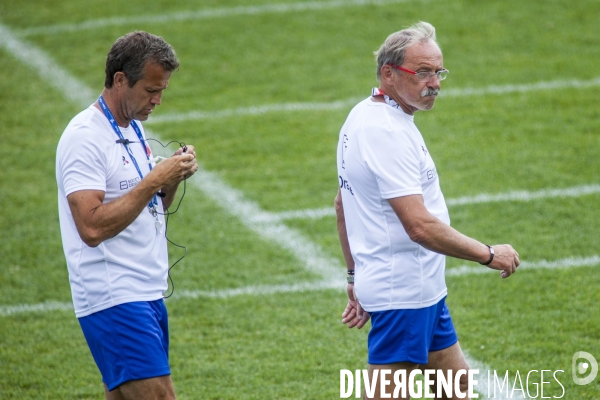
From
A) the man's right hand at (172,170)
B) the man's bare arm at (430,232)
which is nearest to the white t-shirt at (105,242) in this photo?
the man's right hand at (172,170)

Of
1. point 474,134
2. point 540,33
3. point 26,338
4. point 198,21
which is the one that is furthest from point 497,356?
point 198,21

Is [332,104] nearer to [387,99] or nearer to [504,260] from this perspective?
[387,99]

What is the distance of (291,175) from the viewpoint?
810 cm

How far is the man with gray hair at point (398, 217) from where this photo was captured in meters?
3.54

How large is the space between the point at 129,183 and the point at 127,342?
0.67 metres

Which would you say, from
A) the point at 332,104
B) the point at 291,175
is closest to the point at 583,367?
the point at 291,175

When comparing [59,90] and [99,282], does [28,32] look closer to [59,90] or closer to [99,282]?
[59,90]

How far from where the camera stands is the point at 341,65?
1054 centimetres

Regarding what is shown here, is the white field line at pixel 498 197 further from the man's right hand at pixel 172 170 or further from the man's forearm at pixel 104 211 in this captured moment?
the man's forearm at pixel 104 211

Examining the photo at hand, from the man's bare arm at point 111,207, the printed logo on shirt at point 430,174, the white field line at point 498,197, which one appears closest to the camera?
the man's bare arm at point 111,207

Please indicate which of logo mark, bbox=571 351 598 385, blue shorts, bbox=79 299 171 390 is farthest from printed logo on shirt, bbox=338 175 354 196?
logo mark, bbox=571 351 598 385

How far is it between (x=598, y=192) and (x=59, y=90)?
6.17 m

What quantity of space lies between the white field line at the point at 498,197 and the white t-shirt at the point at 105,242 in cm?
364

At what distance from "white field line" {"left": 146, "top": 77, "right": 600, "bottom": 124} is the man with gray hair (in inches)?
225
